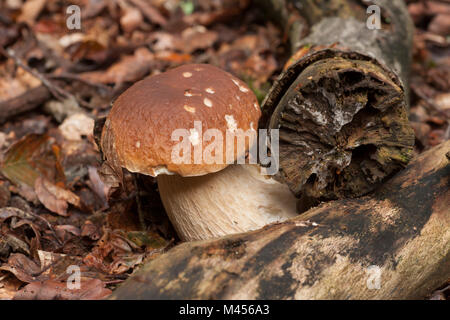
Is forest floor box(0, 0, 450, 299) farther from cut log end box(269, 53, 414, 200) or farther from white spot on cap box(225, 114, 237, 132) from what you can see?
white spot on cap box(225, 114, 237, 132)

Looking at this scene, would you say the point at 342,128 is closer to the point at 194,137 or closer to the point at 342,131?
the point at 342,131

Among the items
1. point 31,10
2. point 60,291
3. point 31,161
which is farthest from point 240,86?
point 31,10

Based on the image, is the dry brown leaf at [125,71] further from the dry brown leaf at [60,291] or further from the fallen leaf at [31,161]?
the dry brown leaf at [60,291]

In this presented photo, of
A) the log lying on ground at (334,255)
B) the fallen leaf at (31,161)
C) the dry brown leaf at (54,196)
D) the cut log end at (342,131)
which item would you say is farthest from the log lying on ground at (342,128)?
the fallen leaf at (31,161)
